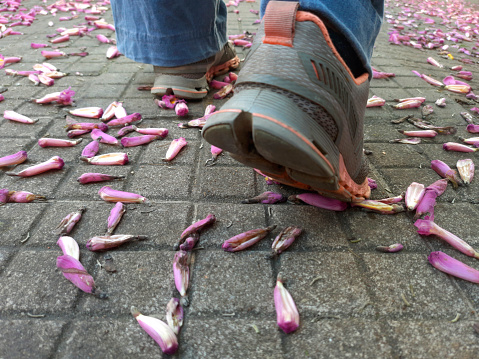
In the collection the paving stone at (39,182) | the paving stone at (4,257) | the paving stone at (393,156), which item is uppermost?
the paving stone at (4,257)

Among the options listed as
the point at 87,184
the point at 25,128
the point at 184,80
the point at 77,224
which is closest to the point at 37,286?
the point at 77,224

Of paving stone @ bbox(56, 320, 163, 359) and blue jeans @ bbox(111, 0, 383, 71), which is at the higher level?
blue jeans @ bbox(111, 0, 383, 71)

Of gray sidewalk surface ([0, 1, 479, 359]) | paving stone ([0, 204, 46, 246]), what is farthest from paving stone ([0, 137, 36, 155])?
paving stone ([0, 204, 46, 246])

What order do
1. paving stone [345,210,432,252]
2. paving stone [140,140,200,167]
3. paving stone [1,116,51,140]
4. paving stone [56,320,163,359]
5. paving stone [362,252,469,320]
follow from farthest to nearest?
paving stone [1,116,51,140] → paving stone [140,140,200,167] → paving stone [345,210,432,252] → paving stone [362,252,469,320] → paving stone [56,320,163,359]

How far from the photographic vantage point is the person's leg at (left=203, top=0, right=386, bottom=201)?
968mm

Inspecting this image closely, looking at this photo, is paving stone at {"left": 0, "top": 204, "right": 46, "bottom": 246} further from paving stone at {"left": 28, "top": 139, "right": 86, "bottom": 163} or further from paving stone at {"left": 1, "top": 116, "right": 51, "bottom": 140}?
paving stone at {"left": 1, "top": 116, "right": 51, "bottom": 140}

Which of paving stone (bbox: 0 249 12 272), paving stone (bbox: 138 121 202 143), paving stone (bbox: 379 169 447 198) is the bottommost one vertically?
paving stone (bbox: 379 169 447 198)

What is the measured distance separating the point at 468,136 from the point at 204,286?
1917mm

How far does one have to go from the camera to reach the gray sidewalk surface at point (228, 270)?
95cm

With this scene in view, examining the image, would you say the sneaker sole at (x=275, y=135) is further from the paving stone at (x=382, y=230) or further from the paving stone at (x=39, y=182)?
the paving stone at (x=39, y=182)

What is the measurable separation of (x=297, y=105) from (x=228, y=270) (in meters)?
0.59

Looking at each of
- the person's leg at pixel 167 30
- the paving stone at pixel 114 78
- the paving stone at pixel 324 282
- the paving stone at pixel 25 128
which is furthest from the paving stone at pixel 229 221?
the paving stone at pixel 114 78

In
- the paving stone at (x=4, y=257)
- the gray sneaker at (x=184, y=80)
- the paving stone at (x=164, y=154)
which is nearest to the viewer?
the paving stone at (x=4, y=257)

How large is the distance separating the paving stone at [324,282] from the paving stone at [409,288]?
6cm
